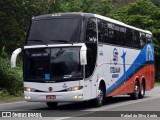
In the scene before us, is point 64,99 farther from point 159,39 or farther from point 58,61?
point 159,39

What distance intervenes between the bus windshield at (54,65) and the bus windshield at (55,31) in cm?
39

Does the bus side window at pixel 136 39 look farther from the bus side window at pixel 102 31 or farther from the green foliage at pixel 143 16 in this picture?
the green foliage at pixel 143 16

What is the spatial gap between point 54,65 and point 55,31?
1.39 meters

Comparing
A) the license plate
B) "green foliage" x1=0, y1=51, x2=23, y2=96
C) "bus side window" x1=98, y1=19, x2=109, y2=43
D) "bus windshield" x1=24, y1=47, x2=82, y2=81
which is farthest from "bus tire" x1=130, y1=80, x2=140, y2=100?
the license plate

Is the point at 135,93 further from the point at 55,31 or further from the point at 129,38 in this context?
the point at 55,31

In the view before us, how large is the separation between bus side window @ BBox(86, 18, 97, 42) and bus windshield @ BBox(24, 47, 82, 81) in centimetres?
96

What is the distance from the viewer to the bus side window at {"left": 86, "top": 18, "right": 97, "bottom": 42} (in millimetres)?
17375

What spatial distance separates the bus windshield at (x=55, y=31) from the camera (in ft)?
55.6

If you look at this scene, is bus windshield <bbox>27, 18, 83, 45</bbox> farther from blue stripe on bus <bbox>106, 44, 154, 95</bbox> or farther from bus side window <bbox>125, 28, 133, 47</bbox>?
bus side window <bbox>125, 28, 133, 47</bbox>

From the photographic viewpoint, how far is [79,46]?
16672 millimetres

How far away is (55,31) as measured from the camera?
17.2m

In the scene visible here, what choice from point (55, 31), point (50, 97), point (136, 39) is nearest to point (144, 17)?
point (136, 39)

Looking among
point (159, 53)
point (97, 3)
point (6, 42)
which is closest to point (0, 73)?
point (6, 42)

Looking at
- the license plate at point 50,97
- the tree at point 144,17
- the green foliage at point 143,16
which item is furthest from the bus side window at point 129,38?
the tree at point 144,17
